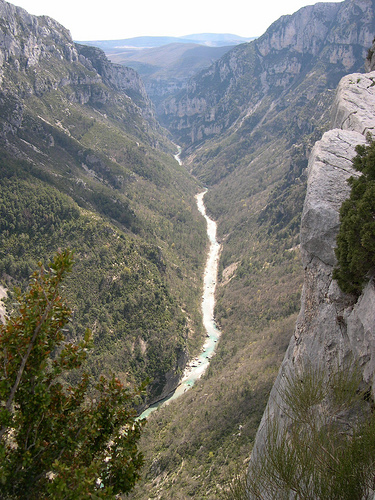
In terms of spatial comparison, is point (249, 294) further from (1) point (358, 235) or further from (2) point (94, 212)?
(1) point (358, 235)

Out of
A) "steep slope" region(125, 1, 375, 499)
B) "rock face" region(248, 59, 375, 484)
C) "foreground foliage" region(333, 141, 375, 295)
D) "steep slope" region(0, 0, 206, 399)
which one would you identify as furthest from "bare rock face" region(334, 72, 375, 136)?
"steep slope" region(0, 0, 206, 399)

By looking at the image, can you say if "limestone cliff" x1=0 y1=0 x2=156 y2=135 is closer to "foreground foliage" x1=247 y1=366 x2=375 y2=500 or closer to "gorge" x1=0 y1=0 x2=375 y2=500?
"gorge" x1=0 y1=0 x2=375 y2=500

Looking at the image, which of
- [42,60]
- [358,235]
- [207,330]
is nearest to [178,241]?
[207,330]

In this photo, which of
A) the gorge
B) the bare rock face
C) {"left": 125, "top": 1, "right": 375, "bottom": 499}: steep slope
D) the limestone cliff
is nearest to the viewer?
the gorge

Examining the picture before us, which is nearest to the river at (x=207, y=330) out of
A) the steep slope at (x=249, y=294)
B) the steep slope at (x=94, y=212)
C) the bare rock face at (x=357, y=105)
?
the steep slope at (x=94, y=212)

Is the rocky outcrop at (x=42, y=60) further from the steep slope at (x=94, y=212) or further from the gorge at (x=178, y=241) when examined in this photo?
the gorge at (x=178, y=241)

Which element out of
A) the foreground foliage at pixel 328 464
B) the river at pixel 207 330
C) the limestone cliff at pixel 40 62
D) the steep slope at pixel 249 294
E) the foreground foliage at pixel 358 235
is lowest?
the river at pixel 207 330
